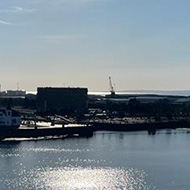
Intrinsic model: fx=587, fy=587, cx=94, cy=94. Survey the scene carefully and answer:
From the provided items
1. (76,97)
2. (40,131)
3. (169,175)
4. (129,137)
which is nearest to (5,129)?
(40,131)

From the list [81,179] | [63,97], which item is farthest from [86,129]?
[63,97]

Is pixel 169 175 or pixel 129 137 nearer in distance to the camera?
pixel 169 175

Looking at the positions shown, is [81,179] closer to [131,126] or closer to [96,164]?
[96,164]

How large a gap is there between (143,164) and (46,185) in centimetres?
460

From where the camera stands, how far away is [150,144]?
2600 cm

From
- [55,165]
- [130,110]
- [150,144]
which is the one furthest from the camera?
[130,110]

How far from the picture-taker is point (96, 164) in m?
19.2

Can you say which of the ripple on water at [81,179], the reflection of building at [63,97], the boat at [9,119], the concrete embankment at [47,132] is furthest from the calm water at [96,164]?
the reflection of building at [63,97]

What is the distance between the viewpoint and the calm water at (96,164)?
16.0m

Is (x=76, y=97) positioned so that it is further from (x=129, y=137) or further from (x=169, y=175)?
(x=169, y=175)

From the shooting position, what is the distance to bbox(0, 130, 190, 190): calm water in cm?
1599

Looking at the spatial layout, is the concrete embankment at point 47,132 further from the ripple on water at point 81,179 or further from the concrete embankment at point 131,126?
the ripple on water at point 81,179

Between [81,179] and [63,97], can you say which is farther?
[63,97]

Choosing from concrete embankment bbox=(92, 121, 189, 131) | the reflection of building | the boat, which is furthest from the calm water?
the reflection of building
